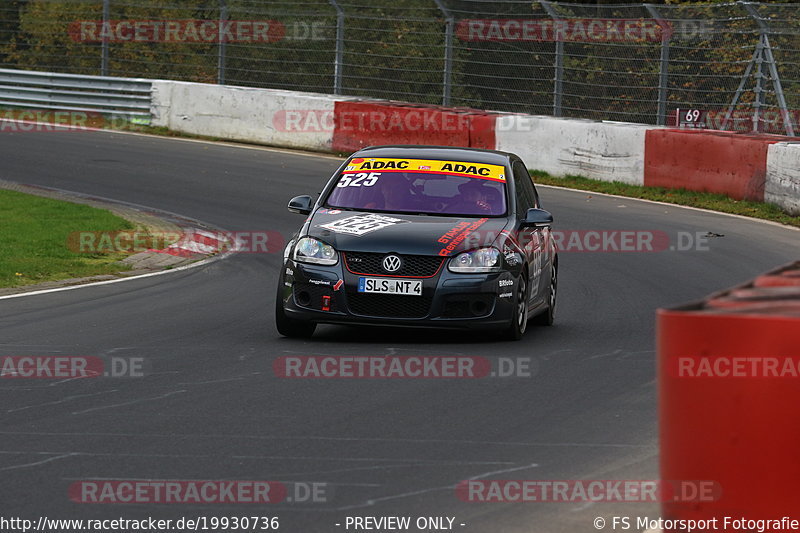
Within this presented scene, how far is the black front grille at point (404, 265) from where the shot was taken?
10461 millimetres

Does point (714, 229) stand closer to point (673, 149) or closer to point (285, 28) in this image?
point (673, 149)

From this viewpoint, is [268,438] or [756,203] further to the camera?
[756,203]

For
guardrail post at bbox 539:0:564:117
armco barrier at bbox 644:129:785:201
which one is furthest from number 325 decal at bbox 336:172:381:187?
guardrail post at bbox 539:0:564:117

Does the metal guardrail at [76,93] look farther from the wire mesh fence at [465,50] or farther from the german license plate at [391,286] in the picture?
the german license plate at [391,286]

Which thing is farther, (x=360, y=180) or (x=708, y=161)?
(x=708, y=161)

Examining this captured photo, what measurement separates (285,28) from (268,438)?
21.8m

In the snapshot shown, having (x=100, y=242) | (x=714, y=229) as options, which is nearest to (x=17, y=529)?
(x=100, y=242)

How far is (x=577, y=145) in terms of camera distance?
907 inches

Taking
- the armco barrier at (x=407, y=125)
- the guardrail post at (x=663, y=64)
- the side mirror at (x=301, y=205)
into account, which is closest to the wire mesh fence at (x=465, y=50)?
the guardrail post at (x=663, y=64)

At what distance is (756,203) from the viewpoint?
2028cm

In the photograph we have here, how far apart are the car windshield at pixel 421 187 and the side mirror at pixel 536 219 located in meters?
0.22

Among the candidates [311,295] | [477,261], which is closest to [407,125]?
[477,261]

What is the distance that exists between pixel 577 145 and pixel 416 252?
1299cm

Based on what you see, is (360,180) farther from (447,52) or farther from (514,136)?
(447,52)
